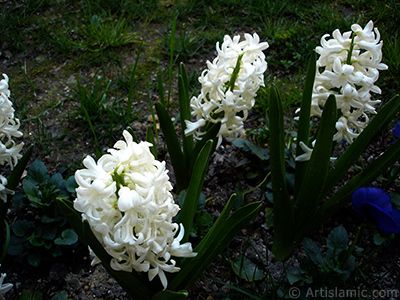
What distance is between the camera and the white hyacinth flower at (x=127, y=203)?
1087 millimetres

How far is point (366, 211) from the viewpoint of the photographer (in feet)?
6.04

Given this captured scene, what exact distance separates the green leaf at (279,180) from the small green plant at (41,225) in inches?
37.0

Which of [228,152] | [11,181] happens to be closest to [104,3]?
[228,152]

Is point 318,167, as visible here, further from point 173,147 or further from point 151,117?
point 151,117

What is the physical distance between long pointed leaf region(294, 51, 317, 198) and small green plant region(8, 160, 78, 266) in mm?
1098

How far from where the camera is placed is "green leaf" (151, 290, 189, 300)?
50.9 inches

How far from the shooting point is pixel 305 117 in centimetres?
173

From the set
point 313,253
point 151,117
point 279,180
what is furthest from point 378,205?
point 151,117

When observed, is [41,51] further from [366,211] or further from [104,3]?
[366,211]

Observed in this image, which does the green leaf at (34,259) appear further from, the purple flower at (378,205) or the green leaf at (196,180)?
the purple flower at (378,205)

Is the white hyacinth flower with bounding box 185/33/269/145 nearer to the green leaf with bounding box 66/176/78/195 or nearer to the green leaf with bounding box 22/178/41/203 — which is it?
the green leaf with bounding box 66/176/78/195

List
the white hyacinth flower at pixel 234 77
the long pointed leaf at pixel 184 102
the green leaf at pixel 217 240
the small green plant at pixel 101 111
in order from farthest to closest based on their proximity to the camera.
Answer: the small green plant at pixel 101 111 < the long pointed leaf at pixel 184 102 < the white hyacinth flower at pixel 234 77 < the green leaf at pixel 217 240
